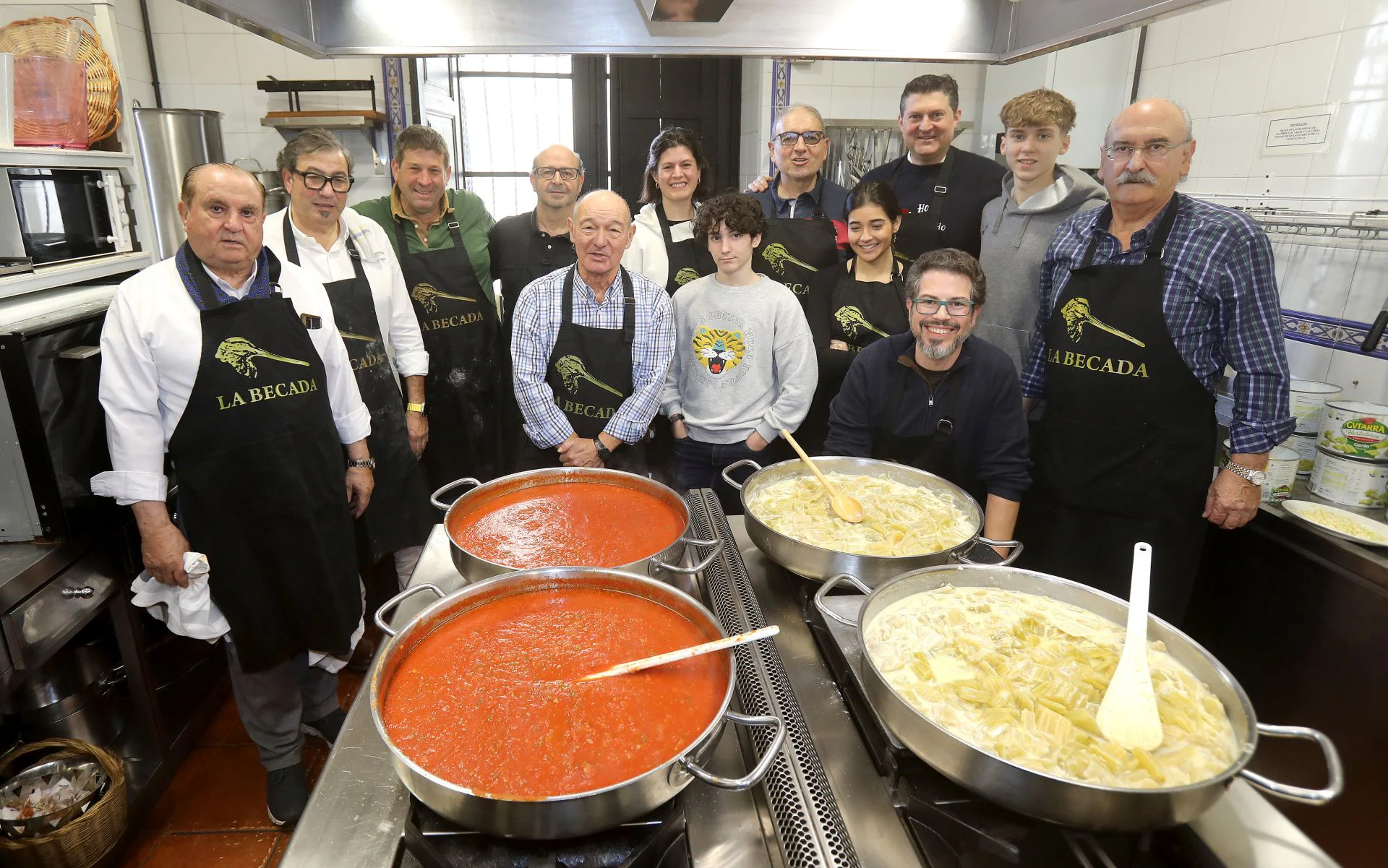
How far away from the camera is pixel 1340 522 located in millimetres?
2195

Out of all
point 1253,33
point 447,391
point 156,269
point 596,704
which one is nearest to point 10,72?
point 156,269

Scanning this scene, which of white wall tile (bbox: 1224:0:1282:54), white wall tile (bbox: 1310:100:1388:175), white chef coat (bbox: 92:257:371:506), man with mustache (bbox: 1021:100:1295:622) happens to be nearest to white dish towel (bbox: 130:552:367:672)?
white chef coat (bbox: 92:257:371:506)

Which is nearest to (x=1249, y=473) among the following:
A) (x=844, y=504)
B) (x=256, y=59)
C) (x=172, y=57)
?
(x=844, y=504)

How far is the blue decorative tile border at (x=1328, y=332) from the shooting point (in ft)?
8.07

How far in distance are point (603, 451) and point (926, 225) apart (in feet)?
5.44

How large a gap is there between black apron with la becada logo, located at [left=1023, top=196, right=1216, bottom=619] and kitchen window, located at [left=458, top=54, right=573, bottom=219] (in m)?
4.70

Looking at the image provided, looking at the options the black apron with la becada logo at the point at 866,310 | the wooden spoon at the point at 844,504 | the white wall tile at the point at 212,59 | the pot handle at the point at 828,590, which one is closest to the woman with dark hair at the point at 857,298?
the black apron with la becada logo at the point at 866,310

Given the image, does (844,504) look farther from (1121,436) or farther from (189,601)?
(189,601)

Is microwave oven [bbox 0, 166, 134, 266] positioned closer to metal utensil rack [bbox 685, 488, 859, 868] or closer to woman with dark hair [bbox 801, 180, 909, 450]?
metal utensil rack [bbox 685, 488, 859, 868]

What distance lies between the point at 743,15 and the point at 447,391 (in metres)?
2.50

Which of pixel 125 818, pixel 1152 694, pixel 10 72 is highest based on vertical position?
pixel 10 72

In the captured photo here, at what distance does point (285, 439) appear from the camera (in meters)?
2.01

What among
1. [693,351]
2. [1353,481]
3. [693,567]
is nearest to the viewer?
[693,567]

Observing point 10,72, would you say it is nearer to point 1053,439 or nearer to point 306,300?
point 306,300
